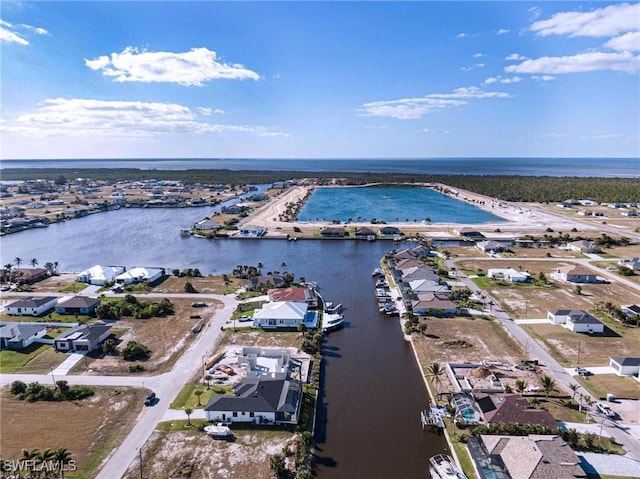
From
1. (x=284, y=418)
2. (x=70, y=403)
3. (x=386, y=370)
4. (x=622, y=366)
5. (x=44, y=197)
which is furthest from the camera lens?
(x=44, y=197)

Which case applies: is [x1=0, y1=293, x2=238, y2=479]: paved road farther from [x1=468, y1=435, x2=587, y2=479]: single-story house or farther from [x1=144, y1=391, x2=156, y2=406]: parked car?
[x1=468, y1=435, x2=587, y2=479]: single-story house

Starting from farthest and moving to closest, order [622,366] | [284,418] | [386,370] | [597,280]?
1. [597,280]
2. [386,370]
3. [622,366]
4. [284,418]

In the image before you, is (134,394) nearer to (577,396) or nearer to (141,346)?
(141,346)

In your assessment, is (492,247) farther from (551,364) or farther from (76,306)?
(76,306)

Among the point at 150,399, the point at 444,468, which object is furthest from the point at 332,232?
the point at 444,468

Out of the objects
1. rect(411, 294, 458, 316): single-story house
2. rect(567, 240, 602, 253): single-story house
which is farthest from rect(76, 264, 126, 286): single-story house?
rect(567, 240, 602, 253): single-story house

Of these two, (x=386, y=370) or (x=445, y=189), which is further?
(x=445, y=189)

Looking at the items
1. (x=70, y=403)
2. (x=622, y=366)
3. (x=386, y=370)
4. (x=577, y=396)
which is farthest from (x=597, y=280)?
(x=70, y=403)
